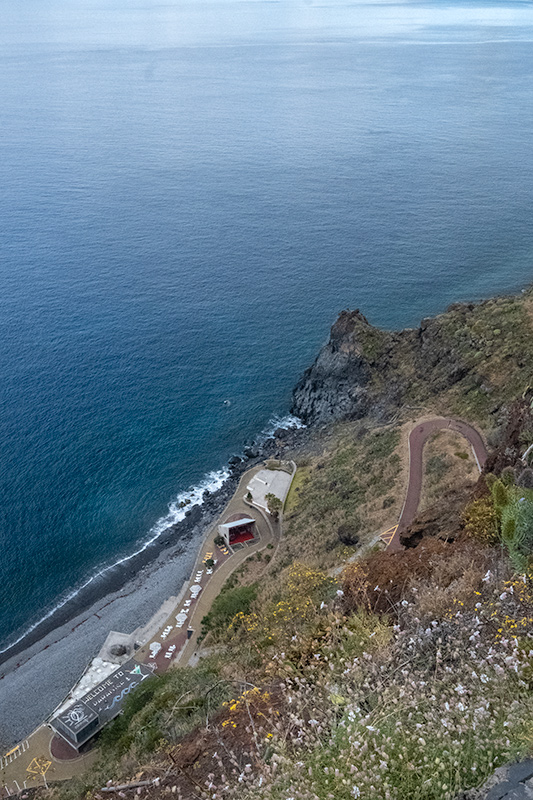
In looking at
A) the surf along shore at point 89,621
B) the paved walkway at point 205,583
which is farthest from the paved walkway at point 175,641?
the surf along shore at point 89,621

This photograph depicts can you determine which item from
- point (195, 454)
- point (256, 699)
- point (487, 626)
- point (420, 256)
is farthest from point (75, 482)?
point (420, 256)

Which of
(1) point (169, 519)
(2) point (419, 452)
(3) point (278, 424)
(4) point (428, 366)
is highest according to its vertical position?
(4) point (428, 366)

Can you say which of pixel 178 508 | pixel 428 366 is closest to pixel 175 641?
pixel 178 508

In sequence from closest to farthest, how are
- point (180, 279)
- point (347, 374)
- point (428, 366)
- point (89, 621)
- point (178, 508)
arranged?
point (89, 621), point (178, 508), point (428, 366), point (347, 374), point (180, 279)

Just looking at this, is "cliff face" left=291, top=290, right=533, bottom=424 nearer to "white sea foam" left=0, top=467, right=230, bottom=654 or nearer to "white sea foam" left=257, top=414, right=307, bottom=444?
"white sea foam" left=257, top=414, right=307, bottom=444

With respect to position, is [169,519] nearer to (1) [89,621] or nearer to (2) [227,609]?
(1) [89,621]

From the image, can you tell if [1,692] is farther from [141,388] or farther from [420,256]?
[420,256]
